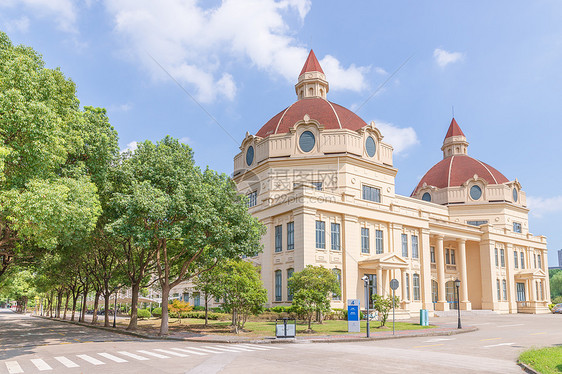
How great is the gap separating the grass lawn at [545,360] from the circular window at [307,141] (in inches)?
1245

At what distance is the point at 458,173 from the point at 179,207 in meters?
48.5

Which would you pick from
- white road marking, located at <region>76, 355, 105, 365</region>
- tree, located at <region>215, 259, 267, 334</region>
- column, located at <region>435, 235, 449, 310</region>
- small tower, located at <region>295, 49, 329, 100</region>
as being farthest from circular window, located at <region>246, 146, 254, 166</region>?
white road marking, located at <region>76, 355, 105, 365</region>

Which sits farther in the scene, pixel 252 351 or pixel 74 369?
pixel 252 351

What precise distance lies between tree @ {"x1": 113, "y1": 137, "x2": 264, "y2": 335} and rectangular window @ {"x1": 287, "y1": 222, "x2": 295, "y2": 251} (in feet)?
36.5

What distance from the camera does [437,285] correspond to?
5112 centimetres

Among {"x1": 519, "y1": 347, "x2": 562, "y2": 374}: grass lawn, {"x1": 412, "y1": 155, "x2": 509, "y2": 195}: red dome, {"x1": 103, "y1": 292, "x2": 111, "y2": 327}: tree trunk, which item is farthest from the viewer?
{"x1": 412, "y1": 155, "x2": 509, "y2": 195}: red dome

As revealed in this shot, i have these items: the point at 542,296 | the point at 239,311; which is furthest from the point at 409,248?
the point at 542,296

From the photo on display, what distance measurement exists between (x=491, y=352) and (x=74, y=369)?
1430 cm

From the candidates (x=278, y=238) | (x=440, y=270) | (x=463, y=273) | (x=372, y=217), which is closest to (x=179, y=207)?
(x=278, y=238)

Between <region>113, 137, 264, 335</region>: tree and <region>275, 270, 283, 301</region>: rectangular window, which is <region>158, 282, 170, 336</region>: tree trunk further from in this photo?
<region>275, 270, 283, 301</region>: rectangular window

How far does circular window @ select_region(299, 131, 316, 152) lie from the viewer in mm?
45031

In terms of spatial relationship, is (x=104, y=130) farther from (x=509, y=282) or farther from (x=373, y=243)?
(x=509, y=282)

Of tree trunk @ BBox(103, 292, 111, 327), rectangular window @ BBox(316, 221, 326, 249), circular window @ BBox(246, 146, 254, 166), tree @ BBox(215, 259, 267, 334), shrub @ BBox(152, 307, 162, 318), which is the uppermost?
circular window @ BBox(246, 146, 254, 166)

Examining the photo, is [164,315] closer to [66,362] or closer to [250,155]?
[66,362]
